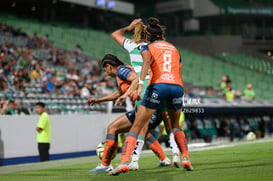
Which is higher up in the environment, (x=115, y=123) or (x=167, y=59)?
(x=167, y=59)

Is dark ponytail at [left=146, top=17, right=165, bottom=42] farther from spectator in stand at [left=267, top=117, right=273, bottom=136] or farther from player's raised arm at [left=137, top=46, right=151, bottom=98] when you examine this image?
spectator in stand at [left=267, top=117, right=273, bottom=136]

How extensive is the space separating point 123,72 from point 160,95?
0.89 meters

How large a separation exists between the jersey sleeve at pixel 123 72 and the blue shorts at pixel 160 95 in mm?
560

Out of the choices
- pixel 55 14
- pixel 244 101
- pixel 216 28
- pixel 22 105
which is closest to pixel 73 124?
pixel 22 105

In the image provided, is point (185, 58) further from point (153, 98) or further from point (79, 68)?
point (153, 98)

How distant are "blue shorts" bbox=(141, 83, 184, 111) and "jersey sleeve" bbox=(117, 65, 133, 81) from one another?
1.84 ft

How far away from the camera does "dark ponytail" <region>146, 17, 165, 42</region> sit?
8383 millimetres

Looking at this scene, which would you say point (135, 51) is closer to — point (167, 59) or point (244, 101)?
point (167, 59)

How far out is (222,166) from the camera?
30.1 feet

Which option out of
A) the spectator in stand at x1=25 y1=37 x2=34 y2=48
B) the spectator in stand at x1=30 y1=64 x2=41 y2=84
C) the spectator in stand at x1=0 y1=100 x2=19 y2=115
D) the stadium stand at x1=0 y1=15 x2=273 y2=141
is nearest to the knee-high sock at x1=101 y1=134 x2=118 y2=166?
the spectator in stand at x1=0 y1=100 x2=19 y2=115

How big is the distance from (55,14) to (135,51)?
37.1 m

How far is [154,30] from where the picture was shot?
8422 millimetres

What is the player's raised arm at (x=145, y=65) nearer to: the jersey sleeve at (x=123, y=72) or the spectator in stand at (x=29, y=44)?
the jersey sleeve at (x=123, y=72)

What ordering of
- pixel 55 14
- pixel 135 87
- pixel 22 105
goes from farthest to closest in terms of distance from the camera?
1. pixel 55 14
2. pixel 22 105
3. pixel 135 87
